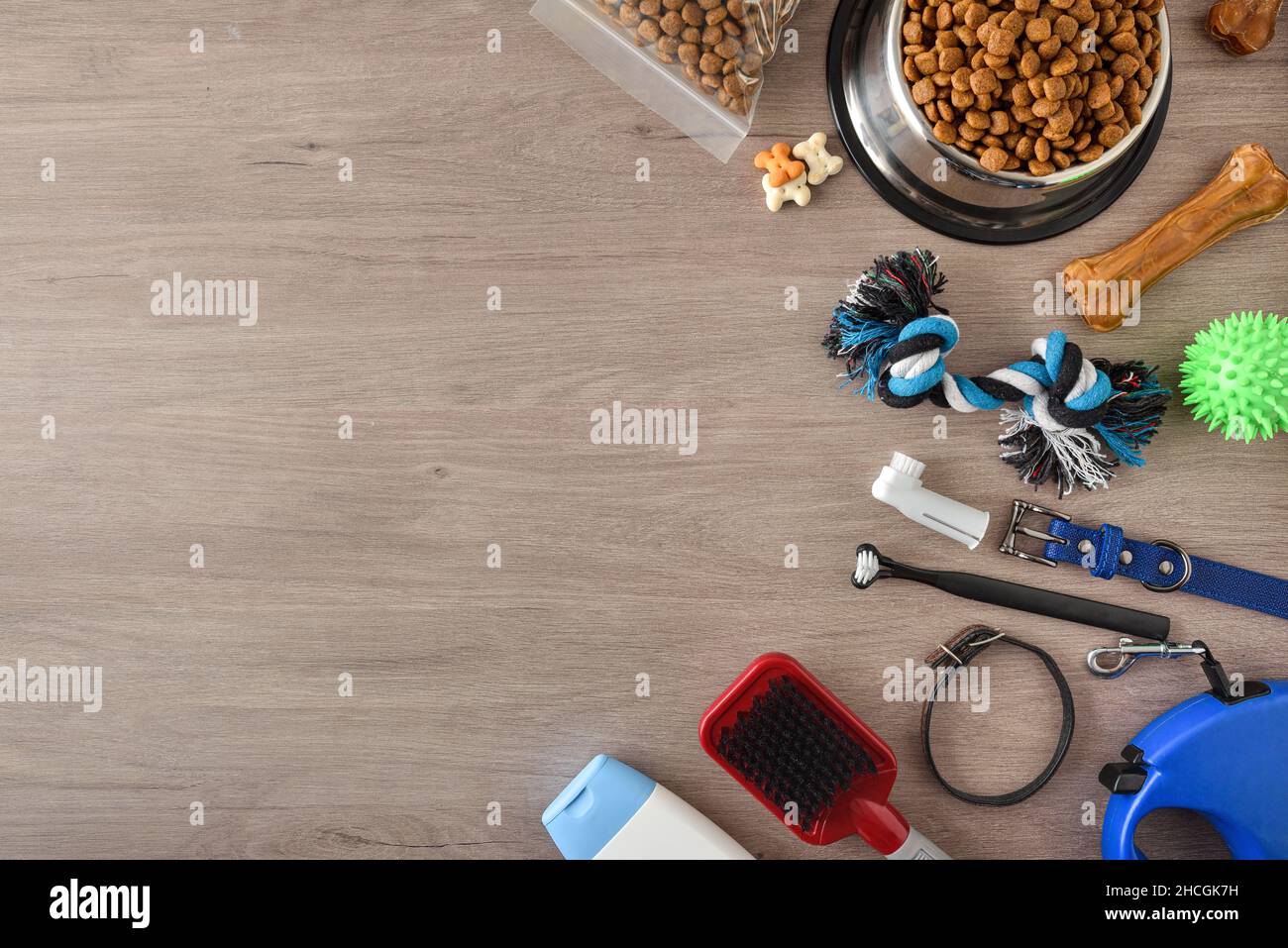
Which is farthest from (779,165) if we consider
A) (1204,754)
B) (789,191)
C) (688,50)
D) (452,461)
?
(1204,754)

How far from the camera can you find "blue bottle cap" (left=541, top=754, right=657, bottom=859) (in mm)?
705

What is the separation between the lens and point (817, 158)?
2.33 feet

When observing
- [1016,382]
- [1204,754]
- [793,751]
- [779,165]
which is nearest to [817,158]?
[779,165]

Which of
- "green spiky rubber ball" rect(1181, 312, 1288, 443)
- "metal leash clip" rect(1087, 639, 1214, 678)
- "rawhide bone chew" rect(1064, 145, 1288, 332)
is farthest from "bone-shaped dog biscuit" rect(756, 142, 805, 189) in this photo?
"metal leash clip" rect(1087, 639, 1214, 678)

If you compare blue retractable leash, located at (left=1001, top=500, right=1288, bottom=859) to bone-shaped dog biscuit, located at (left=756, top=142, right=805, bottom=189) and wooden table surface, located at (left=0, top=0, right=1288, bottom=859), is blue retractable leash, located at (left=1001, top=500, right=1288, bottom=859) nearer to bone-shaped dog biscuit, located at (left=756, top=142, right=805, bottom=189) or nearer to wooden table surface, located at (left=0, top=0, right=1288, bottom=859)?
wooden table surface, located at (left=0, top=0, right=1288, bottom=859)

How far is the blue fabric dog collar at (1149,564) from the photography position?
2.35 feet

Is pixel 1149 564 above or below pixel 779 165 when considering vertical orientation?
below

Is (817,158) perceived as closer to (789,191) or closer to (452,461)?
(789,191)

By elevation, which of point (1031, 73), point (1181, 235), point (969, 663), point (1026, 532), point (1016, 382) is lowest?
point (969, 663)

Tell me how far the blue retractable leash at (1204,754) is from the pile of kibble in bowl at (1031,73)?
13.1 inches

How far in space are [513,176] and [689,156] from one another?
0.54 feet

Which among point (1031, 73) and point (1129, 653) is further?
point (1129, 653)

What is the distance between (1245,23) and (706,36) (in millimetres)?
486

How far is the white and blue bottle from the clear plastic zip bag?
586 millimetres
